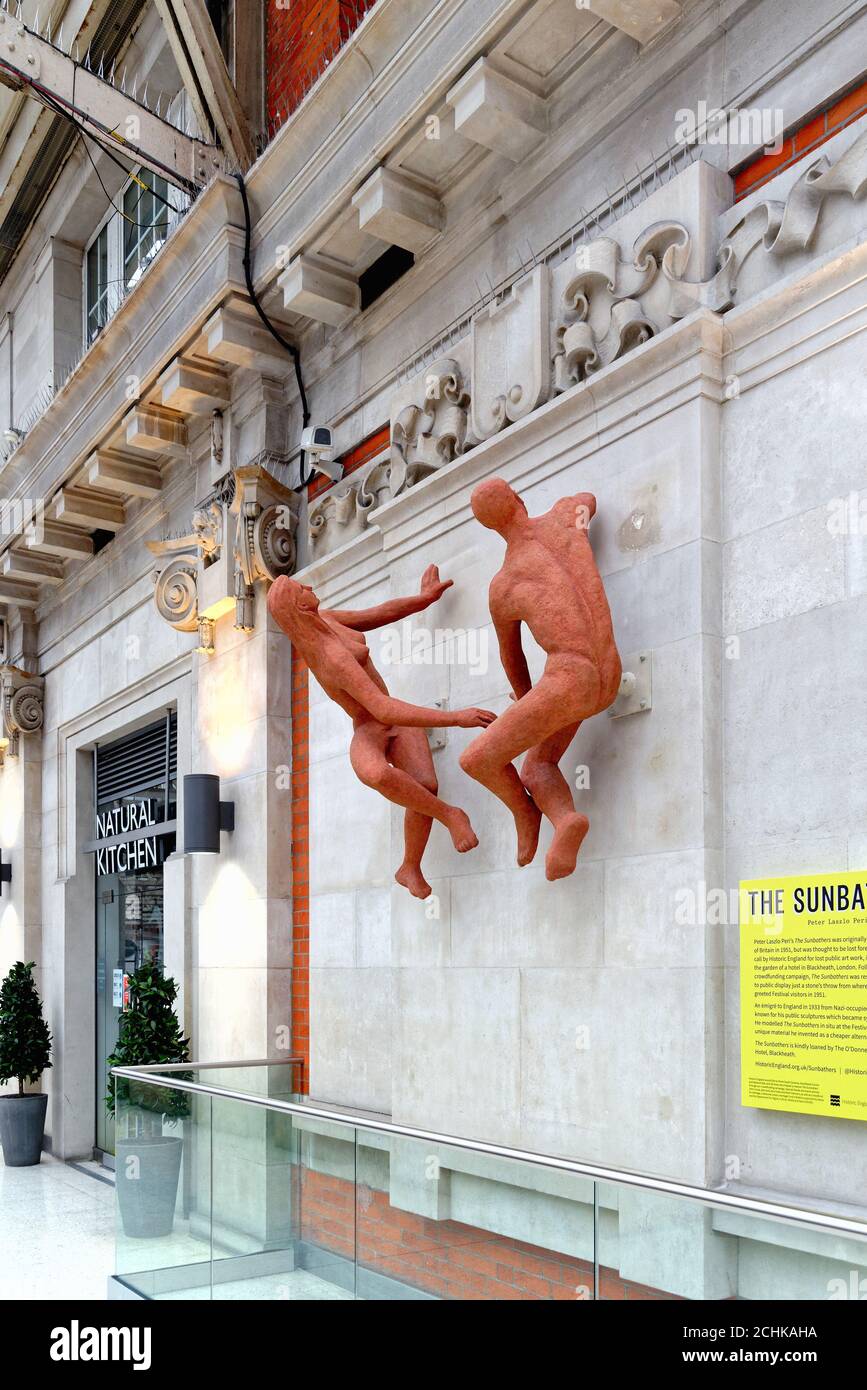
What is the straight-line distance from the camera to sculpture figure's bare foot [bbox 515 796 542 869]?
4.64 metres

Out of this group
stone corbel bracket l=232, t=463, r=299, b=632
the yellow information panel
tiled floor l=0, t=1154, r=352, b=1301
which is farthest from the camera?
stone corbel bracket l=232, t=463, r=299, b=632

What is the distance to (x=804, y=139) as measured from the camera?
422 cm

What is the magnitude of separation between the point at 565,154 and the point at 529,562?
202 cm

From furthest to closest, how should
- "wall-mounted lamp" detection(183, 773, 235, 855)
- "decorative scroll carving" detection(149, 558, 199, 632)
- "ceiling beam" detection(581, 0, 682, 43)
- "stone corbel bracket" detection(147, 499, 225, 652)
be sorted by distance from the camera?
1. "decorative scroll carving" detection(149, 558, 199, 632)
2. "stone corbel bracket" detection(147, 499, 225, 652)
3. "wall-mounted lamp" detection(183, 773, 235, 855)
4. "ceiling beam" detection(581, 0, 682, 43)

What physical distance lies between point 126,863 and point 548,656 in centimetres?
664

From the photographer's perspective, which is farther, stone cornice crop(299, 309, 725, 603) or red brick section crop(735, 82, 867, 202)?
stone cornice crop(299, 309, 725, 603)

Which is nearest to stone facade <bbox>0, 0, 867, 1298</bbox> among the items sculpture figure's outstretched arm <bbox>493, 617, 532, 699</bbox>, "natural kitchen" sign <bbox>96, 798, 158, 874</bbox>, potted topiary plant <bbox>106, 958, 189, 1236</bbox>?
sculpture figure's outstretched arm <bbox>493, 617, 532, 699</bbox>

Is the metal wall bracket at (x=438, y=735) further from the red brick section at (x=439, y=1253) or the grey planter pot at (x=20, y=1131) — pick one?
the grey planter pot at (x=20, y=1131)

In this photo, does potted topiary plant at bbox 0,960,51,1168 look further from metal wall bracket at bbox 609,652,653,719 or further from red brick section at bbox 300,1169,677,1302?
metal wall bracket at bbox 609,652,653,719

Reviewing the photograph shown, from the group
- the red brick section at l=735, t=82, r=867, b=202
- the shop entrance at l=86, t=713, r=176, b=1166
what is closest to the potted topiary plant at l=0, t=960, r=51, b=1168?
the shop entrance at l=86, t=713, r=176, b=1166

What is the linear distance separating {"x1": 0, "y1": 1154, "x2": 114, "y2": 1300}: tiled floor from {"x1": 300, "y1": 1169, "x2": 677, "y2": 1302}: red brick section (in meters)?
2.59

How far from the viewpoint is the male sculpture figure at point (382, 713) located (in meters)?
5.05

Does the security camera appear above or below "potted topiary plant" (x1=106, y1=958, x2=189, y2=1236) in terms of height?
above

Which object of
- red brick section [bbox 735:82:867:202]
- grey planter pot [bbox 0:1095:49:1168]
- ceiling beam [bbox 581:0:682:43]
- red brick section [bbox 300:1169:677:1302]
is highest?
ceiling beam [bbox 581:0:682:43]
